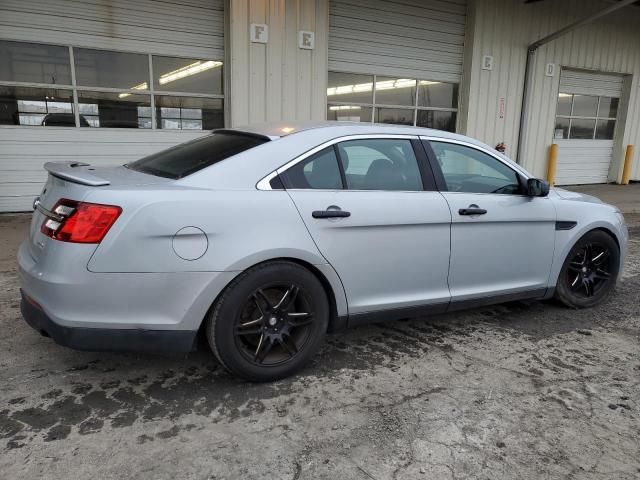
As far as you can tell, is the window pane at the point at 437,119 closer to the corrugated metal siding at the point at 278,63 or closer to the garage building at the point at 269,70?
the garage building at the point at 269,70

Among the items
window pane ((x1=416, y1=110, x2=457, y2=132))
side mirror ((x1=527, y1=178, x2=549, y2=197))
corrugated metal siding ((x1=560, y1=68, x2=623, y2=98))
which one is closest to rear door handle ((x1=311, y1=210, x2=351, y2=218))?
side mirror ((x1=527, y1=178, x2=549, y2=197))

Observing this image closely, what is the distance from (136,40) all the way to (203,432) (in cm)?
737

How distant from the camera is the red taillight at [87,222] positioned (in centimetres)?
250

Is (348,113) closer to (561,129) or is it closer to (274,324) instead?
(561,129)

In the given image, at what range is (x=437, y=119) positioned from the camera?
37.4 ft

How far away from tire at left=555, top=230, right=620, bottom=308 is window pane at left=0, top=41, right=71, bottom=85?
295 inches

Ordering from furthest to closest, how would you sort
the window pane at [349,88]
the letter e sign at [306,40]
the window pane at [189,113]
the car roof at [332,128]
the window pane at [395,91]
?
the window pane at [395,91], the window pane at [349,88], the letter e sign at [306,40], the window pane at [189,113], the car roof at [332,128]

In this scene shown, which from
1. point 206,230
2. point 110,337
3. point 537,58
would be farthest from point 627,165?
point 110,337

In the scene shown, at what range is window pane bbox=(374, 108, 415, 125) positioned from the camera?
419 inches

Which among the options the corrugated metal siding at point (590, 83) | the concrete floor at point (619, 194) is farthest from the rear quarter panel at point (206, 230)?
the corrugated metal siding at point (590, 83)

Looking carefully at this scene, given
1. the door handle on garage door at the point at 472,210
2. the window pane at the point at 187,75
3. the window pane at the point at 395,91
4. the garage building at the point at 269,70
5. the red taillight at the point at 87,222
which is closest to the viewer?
the red taillight at the point at 87,222

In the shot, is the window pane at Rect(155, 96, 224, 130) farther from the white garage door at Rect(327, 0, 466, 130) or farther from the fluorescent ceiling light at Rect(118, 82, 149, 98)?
the white garage door at Rect(327, 0, 466, 130)

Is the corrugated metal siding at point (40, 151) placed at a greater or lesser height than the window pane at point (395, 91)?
lesser

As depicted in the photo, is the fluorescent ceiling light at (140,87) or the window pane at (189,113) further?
the window pane at (189,113)
